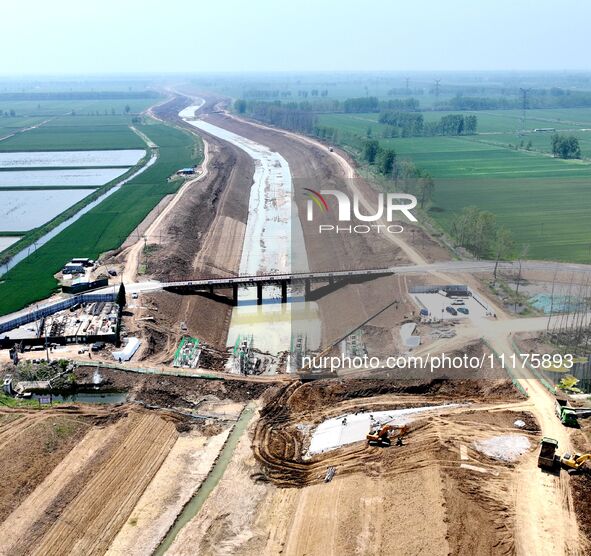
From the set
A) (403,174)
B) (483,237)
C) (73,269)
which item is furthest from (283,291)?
(403,174)

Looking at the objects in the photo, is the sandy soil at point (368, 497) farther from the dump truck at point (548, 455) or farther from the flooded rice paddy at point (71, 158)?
the flooded rice paddy at point (71, 158)

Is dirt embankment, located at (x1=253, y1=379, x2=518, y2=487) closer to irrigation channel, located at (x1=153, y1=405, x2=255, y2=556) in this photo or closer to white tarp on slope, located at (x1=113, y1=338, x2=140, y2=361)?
irrigation channel, located at (x1=153, y1=405, x2=255, y2=556)

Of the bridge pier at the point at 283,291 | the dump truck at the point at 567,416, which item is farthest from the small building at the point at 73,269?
the dump truck at the point at 567,416

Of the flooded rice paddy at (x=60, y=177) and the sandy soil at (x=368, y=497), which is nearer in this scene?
the sandy soil at (x=368, y=497)

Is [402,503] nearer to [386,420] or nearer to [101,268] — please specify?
[386,420]

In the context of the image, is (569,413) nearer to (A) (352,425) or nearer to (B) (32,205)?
(A) (352,425)
